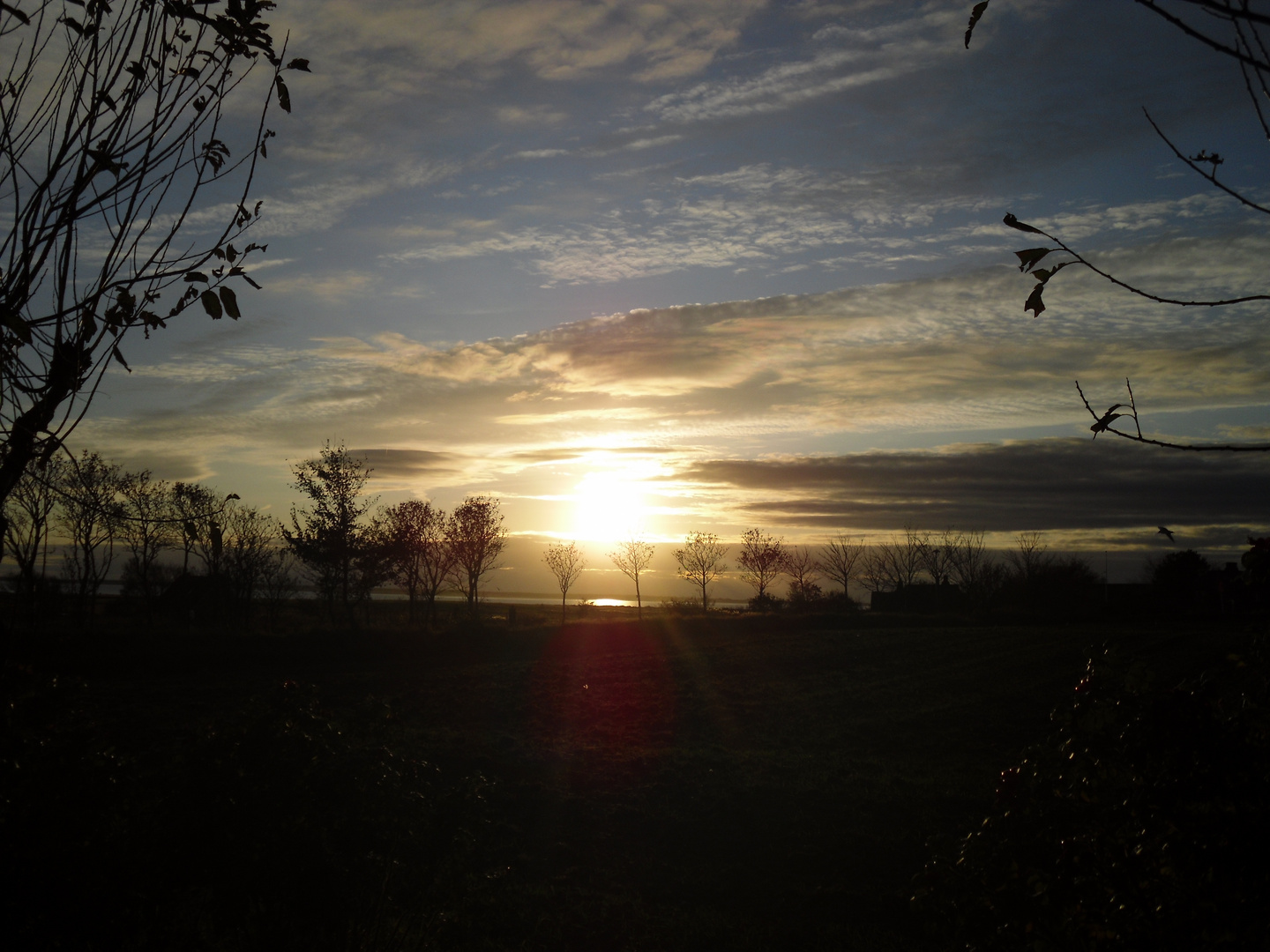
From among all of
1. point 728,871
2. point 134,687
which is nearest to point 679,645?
point 134,687

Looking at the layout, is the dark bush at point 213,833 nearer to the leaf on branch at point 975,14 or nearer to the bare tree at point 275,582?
the leaf on branch at point 975,14

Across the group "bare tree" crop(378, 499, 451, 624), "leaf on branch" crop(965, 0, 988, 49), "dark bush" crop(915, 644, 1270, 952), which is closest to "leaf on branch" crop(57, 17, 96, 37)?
"leaf on branch" crop(965, 0, 988, 49)

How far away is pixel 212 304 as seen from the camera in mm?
2416

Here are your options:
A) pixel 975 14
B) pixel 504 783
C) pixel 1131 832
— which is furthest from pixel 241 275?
pixel 504 783

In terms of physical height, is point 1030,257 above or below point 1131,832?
above

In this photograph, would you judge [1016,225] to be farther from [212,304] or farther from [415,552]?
[415,552]

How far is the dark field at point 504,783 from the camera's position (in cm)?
426

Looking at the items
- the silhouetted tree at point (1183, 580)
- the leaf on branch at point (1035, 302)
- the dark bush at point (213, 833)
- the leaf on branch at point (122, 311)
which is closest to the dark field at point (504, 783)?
the dark bush at point (213, 833)

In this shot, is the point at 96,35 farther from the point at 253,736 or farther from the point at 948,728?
the point at 948,728

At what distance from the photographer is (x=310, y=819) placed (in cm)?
442

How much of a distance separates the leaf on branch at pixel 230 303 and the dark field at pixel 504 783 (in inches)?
120

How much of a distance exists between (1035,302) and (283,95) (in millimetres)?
2474

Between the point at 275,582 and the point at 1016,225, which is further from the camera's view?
the point at 275,582

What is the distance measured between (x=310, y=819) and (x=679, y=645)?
96.4 ft
